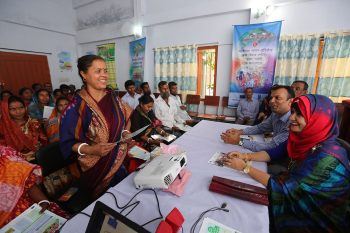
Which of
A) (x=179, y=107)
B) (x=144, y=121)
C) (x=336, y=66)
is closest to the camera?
(x=144, y=121)

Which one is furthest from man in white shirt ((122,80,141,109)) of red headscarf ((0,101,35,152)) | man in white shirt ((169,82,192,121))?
red headscarf ((0,101,35,152))

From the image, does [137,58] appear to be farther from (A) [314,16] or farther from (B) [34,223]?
(B) [34,223]

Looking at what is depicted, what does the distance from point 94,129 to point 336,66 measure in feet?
13.9

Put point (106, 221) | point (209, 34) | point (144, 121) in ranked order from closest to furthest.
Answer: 1. point (106, 221)
2. point (144, 121)
3. point (209, 34)

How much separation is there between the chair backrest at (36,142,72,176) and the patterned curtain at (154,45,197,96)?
377 cm

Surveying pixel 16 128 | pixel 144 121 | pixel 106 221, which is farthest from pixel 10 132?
pixel 106 221

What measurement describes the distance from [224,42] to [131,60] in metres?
2.91

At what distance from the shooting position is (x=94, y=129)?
1.26 metres

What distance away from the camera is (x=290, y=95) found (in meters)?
1.66

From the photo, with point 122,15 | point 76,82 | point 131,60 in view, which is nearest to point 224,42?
point 131,60

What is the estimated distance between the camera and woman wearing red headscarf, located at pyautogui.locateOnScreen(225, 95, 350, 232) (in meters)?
0.93

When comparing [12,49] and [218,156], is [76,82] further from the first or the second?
[218,156]

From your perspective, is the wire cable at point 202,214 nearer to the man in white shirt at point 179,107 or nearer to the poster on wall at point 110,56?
the man in white shirt at point 179,107

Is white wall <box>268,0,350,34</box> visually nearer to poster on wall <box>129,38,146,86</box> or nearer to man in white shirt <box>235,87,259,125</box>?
man in white shirt <box>235,87,259,125</box>
